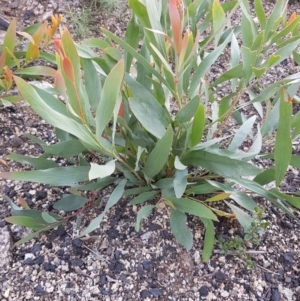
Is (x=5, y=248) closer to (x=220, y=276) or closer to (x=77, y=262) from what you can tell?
(x=77, y=262)

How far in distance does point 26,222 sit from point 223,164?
1.83 feet

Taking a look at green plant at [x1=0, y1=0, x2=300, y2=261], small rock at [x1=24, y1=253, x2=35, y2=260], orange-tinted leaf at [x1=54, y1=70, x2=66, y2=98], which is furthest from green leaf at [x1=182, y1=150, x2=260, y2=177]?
small rock at [x1=24, y1=253, x2=35, y2=260]

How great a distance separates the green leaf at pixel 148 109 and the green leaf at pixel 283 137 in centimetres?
28

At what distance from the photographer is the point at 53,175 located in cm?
100

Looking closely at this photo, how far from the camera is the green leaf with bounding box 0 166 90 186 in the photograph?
3.08 ft

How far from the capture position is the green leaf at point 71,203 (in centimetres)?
118

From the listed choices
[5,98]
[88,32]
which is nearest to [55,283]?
[5,98]

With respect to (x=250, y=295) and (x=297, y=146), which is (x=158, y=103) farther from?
(x=297, y=146)

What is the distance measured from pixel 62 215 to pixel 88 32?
0.96m

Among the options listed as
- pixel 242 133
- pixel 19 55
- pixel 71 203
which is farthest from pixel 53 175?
pixel 19 55

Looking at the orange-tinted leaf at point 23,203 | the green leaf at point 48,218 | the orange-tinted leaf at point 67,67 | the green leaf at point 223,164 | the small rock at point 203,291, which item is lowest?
the small rock at point 203,291

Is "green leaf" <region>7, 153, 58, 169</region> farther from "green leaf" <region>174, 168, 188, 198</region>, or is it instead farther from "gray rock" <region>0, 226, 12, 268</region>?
"green leaf" <region>174, 168, 188, 198</region>

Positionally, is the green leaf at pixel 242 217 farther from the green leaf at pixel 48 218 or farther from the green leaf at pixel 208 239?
the green leaf at pixel 48 218

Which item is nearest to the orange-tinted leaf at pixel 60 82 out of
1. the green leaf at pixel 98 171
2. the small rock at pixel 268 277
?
the green leaf at pixel 98 171
